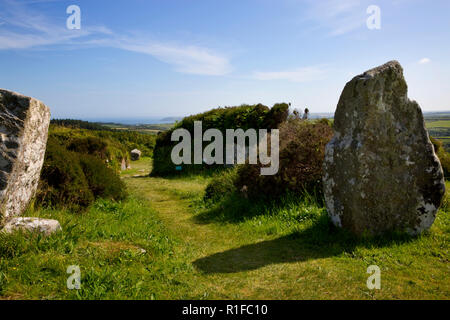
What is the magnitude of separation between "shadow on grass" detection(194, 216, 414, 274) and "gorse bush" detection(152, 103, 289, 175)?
1022cm

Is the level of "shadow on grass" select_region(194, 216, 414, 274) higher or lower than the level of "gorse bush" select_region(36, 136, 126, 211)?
lower

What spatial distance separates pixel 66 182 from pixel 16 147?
8.01 ft

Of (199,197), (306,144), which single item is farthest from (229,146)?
(306,144)

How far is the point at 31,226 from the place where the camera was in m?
5.45

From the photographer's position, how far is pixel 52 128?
57.8 feet

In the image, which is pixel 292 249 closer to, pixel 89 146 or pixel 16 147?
pixel 16 147

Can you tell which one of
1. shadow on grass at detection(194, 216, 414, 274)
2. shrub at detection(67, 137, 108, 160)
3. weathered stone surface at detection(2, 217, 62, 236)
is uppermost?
shrub at detection(67, 137, 108, 160)

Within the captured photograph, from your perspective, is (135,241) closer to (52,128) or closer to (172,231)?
(172,231)

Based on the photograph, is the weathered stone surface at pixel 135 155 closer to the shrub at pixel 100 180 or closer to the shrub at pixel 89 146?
the shrub at pixel 89 146

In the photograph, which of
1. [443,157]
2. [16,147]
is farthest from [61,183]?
[443,157]

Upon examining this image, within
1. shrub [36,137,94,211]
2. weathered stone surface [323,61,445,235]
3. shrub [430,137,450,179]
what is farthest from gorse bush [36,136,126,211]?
shrub [430,137,450,179]

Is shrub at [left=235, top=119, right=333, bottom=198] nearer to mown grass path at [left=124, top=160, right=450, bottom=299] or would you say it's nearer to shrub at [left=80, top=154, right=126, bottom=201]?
mown grass path at [left=124, top=160, right=450, bottom=299]

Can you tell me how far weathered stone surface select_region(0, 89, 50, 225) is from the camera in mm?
5508

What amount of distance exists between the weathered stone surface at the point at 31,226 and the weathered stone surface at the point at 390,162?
5753 millimetres
